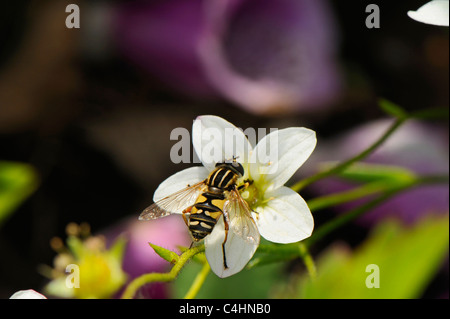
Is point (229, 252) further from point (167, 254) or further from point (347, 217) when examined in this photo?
point (347, 217)

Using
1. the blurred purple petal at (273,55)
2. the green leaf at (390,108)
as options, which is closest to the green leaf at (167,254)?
the green leaf at (390,108)

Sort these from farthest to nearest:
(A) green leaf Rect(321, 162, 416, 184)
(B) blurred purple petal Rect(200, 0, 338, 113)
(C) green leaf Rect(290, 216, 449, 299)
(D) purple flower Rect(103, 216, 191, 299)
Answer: (B) blurred purple petal Rect(200, 0, 338, 113)
(D) purple flower Rect(103, 216, 191, 299)
(C) green leaf Rect(290, 216, 449, 299)
(A) green leaf Rect(321, 162, 416, 184)

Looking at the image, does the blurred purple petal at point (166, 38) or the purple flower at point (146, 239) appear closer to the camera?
the purple flower at point (146, 239)

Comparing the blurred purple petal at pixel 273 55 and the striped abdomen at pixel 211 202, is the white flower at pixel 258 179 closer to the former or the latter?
the striped abdomen at pixel 211 202

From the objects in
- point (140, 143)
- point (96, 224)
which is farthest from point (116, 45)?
point (96, 224)

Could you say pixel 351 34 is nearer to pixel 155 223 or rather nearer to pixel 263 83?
pixel 263 83

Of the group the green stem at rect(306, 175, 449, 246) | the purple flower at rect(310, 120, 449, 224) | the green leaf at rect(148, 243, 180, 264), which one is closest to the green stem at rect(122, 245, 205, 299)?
the green leaf at rect(148, 243, 180, 264)

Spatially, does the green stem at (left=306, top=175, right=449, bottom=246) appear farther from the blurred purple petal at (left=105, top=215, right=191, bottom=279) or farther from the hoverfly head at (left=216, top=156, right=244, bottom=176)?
the blurred purple petal at (left=105, top=215, right=191, bottom=279)
